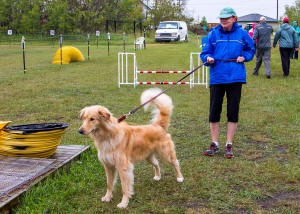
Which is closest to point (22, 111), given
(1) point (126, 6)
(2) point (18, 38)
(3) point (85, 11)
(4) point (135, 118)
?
(4) point (135, 118)

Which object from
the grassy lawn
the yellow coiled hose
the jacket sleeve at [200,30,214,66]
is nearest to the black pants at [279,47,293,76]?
the grassy lawn

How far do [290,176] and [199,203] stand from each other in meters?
1.32

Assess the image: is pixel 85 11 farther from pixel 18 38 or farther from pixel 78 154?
pixel 78 154

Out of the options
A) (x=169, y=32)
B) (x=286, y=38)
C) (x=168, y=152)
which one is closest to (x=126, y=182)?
(x=168, y=152)

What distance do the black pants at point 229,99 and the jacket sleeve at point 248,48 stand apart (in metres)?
0.38

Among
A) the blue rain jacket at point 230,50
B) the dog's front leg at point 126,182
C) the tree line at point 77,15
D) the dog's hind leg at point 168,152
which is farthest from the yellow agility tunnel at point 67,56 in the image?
the tree line at point 77,15

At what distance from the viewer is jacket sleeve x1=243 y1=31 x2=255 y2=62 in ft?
16.6

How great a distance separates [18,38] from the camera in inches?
1540

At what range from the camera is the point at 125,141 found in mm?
3865

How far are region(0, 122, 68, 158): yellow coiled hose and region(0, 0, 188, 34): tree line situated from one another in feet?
133

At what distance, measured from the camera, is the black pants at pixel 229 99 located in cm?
519

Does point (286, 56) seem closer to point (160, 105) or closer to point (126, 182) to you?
point (160, 105)

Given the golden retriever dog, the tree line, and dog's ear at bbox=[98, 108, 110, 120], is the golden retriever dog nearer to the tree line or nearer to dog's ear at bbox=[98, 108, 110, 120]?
dog's ear at bbox=[98, 108, 110, 120]

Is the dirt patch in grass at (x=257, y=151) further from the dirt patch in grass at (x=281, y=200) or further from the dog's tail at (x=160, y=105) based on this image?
the dog's tail at (x=160, y=105)
